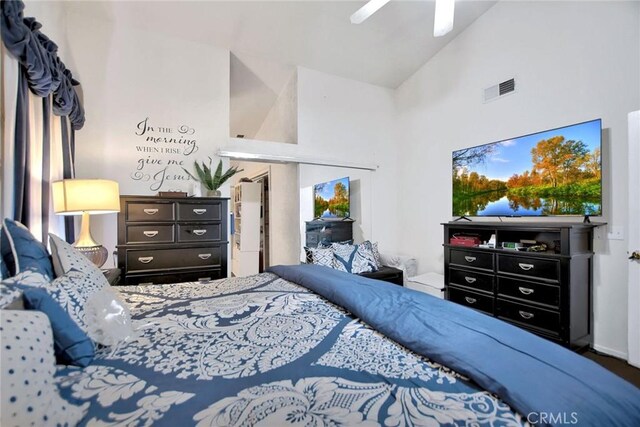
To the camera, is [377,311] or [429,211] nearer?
[377,311]

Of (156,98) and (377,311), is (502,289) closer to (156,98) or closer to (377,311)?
(377,311)

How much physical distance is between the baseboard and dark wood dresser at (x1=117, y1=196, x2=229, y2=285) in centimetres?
323

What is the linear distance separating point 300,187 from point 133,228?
1.95m

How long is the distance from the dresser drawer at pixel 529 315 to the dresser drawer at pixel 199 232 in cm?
269

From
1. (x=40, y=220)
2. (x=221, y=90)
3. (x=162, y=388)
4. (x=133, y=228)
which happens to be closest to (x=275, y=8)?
(x=221, y=90)

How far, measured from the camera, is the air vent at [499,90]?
283 cm

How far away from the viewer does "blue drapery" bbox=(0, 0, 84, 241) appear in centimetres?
139

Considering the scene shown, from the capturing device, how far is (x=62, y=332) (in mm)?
754

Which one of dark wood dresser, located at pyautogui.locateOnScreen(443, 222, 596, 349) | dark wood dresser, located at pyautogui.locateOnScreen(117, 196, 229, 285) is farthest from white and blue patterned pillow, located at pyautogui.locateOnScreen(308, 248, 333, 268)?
dark wood dresser, located at pyautogui.locateOnScreen(443, 222, 596, 349)

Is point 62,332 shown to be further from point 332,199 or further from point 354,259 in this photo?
point 332,199

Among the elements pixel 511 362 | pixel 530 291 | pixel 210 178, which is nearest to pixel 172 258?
pixel 210 178

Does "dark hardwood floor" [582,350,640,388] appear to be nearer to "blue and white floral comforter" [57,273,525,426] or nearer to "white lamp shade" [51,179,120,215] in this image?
"blue and white floral comforter" [57,273,525,426]

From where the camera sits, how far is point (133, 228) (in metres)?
2.30

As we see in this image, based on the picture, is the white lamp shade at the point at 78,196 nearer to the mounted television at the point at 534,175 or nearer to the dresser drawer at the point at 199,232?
the dresser drawer at the point at 199,232
